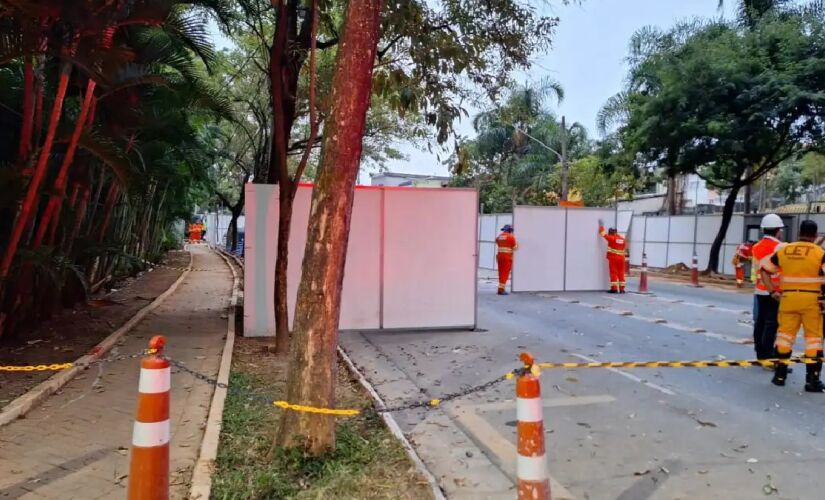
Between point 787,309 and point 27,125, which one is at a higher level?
point 27,125

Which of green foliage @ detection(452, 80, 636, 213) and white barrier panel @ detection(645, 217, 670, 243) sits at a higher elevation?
green foliage @ detection(452, 80, 636, 213)

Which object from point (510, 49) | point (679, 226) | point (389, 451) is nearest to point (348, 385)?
point (389, 451)

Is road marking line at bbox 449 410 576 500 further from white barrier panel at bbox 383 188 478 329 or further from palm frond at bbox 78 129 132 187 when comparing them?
palm frond at bbox 78 129 132 187

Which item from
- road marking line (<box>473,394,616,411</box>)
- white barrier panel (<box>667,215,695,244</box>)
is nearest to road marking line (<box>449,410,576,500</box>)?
road marking line (<box>473,394,616,411</box>)

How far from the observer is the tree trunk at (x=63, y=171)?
273 inches

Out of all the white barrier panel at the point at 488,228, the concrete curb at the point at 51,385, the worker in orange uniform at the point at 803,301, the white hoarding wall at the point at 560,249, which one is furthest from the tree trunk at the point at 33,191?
the white barrier panel at the point at 488,228

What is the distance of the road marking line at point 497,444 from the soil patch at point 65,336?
4.13 meters

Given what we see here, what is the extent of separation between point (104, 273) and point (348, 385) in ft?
29.7

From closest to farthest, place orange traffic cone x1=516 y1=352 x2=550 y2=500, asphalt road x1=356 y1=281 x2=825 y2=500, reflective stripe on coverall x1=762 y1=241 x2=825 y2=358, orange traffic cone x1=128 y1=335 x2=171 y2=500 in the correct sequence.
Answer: orange traffic cone x1=516 y1=352 x2=550 y2=500, orange traffic cone x1=128 y1=335 x2=171 y2=500, asphalt road x1=356 y1=281 x2=825 y2=500, reflective stripe on coverall x1=762 y1=241 x2=825 y2=358

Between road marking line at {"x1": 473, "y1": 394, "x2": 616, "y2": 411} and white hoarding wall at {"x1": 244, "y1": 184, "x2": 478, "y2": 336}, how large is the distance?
387 cm

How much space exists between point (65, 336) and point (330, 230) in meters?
6.23

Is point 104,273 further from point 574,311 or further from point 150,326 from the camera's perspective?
point 574,311

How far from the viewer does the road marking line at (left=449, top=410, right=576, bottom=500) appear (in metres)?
4.11

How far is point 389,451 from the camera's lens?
4492mm
